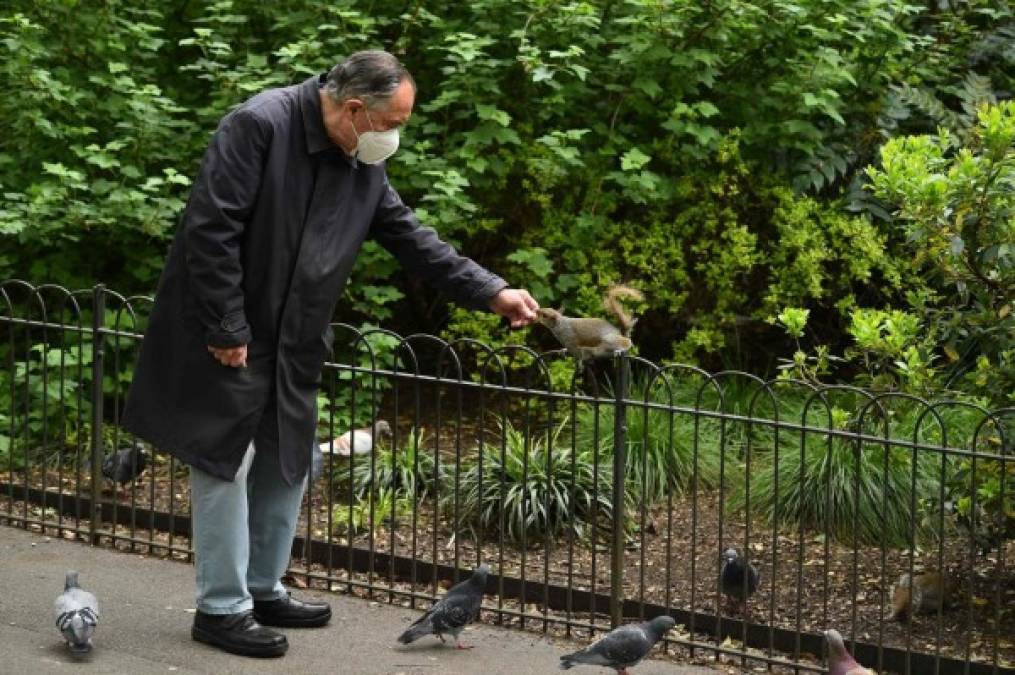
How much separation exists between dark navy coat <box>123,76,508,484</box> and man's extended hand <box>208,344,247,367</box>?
0.04 m

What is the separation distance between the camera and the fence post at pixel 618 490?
239 inches

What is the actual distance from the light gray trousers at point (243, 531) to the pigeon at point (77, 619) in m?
0.39

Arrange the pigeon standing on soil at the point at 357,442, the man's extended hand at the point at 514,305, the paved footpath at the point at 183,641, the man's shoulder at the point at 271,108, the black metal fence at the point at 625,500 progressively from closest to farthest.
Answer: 1. the man's shoulder at the point at 271,108
2. the paved footpath at the point at 183,641
3. the man's extended hand at the point at 514,305
4. the black metal fence at the point at 625,500
5. the pigeon standing on soil at the point at 357,442

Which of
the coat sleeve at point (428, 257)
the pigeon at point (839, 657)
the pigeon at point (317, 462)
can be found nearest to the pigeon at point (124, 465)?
the pigeon at point (317, 462)

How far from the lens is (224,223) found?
5.27m

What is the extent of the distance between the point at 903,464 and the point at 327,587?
2742 mm

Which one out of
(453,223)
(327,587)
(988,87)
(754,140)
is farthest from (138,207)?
(988,87)

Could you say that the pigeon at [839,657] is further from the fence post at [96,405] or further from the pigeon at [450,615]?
the fence post at [96,405]

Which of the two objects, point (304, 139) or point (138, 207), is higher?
point (304, 139)

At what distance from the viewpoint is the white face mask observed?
17.8 ft

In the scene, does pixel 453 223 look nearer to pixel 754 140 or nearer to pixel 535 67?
pixel 535 67

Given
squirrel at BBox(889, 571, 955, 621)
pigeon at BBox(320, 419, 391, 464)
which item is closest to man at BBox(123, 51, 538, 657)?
pigeon at BBox(320, 419, 391, 464)

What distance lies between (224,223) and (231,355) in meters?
0.45

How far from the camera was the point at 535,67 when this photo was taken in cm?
857
